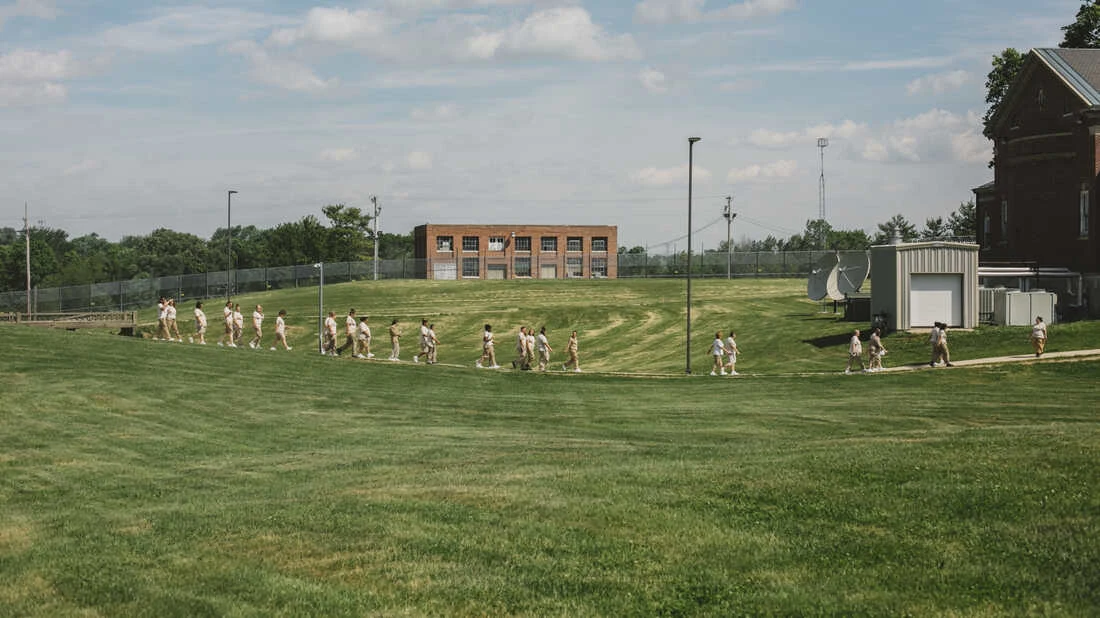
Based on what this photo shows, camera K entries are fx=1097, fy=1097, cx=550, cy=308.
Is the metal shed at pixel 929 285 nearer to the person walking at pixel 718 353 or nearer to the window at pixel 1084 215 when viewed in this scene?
the window at pixel 1084 215

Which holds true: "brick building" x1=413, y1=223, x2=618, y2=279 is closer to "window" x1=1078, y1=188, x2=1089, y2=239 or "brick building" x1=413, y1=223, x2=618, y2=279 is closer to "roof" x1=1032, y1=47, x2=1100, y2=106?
"roof" x1=1032, y1=47, x2=1100, y2=106

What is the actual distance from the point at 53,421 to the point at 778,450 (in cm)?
1389

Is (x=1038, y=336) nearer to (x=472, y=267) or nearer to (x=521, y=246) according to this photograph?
(x=472, y=267)

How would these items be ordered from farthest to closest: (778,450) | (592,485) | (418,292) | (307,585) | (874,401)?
(418,292) → (874,401) → (778,450) → (592,485) → (307,585)

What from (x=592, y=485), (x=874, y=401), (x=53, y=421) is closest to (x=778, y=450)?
(x=592, y=485)

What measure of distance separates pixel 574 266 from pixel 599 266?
5.33 m

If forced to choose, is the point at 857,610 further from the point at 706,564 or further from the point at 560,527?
the point at 560,527

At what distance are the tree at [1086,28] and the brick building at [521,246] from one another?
5715 centimetres

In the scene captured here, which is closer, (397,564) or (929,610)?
(929,610)

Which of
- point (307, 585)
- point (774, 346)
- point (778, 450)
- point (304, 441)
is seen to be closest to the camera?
point (307, 585)

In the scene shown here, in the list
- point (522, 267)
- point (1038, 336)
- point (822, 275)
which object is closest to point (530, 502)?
point (1038, 336)

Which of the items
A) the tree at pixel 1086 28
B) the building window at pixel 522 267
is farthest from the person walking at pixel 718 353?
the building window at pixel 522 267

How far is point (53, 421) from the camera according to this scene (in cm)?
2127

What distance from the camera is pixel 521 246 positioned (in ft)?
394
